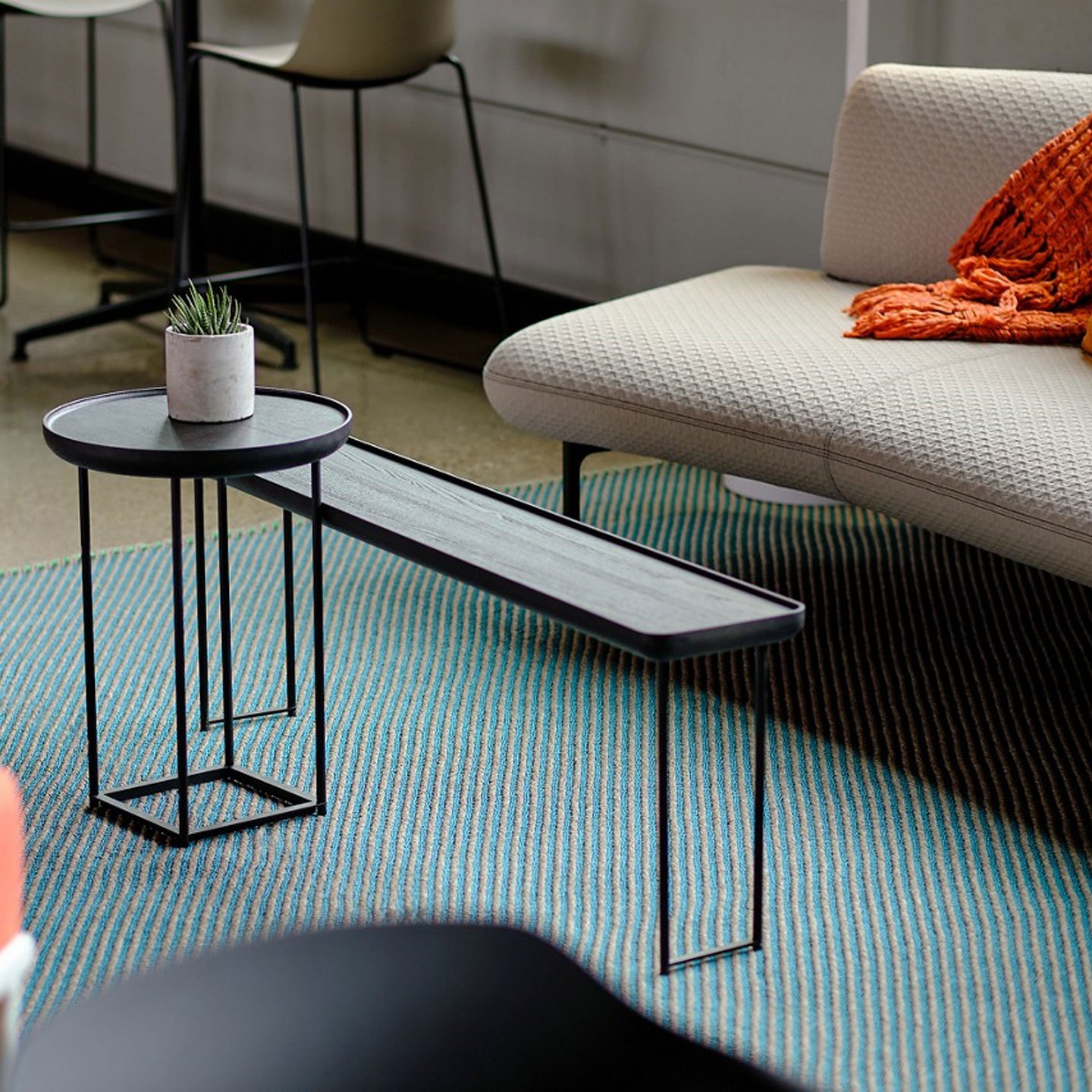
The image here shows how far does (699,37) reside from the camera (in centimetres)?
367

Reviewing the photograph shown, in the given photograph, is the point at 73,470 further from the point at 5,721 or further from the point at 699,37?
the point at 699,37

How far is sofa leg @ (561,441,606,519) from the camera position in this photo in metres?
2.65

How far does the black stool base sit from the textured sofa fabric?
2.49 ft

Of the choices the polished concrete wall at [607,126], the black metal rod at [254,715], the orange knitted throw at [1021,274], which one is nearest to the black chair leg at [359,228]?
the polished concrete wall at [607,126]

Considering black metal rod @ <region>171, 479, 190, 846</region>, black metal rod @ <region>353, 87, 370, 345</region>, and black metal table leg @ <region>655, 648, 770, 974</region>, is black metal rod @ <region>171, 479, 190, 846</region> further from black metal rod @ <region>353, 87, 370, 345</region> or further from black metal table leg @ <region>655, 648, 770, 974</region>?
black metal rod @ <region>353, 87, 370, 345</region>

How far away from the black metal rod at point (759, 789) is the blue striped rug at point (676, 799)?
33 millimetres

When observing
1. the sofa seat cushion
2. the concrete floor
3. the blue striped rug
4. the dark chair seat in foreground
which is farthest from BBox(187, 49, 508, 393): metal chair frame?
the dark chair seat in foreground

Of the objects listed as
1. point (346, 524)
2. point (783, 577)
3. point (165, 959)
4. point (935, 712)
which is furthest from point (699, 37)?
point (165, 959)

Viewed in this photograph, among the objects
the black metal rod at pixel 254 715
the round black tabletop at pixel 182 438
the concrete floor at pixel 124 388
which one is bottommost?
the concrete floor at pixel 124 388

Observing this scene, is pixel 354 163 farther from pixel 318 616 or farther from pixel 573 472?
pixel 318 616

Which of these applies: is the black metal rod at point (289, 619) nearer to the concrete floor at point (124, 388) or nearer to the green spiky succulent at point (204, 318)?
the green spiky succulent at point (204, 318)

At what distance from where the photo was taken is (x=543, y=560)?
1795mm

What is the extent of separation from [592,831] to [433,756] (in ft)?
0.87

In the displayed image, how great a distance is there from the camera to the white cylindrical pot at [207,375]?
187 cm
